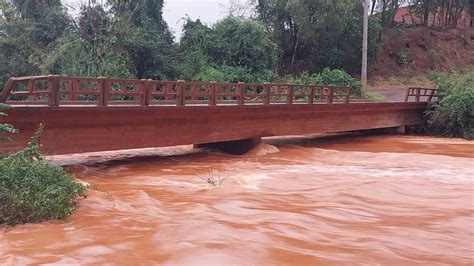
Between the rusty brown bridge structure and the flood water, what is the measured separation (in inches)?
34.7

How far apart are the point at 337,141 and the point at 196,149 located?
7.00 meters

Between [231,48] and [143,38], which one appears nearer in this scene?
[143,38]

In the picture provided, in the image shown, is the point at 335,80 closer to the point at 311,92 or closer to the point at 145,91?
the point at 311,92

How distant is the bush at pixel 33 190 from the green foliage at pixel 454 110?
19.7 m

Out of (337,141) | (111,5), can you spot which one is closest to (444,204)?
(337,141)

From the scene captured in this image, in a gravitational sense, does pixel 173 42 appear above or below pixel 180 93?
above

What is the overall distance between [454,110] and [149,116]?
1595 centimetres

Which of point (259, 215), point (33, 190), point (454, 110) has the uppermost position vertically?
point (454, 110)

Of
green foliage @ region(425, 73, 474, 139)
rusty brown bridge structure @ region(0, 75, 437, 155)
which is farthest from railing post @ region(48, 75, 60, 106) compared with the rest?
green foliage @ region(425, 73, 474, 139)

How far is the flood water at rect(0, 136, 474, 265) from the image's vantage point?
263 inches

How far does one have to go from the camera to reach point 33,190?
26.6ft

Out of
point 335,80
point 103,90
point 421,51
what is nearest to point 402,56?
point 421,51

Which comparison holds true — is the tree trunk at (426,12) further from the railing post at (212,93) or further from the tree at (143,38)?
the railing post at (212,93)

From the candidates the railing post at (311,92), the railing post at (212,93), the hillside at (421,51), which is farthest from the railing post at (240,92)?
the hillside at (421,51)
